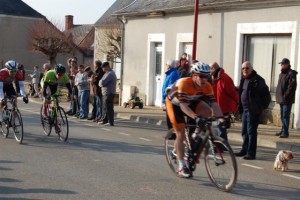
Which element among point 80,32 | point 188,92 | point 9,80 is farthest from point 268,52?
point 80,32

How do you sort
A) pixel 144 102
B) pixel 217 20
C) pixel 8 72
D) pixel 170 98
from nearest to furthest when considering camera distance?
1. pixel 170 98
2. pixel 8 72
3. pixel 217 20
4. pixel 144 102

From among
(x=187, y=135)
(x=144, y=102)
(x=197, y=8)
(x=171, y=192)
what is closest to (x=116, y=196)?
(x=171, y=192)

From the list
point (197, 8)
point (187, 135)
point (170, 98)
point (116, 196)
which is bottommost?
point (116, 196)

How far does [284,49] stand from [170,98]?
8152 millimetres

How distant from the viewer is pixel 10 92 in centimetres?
1192

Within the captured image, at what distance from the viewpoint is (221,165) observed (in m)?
7.38

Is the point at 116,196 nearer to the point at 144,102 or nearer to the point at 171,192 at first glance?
the point at 171,192

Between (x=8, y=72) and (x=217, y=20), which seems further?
(x=217, y=20)

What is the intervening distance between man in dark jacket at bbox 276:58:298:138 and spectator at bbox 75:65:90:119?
666 cm

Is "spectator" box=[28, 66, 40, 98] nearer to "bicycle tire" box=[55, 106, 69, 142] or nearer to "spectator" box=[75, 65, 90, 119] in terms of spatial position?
"spectator" box=[75, 65, 90, 119]

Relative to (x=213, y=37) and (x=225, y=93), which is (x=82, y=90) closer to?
(x=213, y=37)

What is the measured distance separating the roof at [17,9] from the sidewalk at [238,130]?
1241 inches

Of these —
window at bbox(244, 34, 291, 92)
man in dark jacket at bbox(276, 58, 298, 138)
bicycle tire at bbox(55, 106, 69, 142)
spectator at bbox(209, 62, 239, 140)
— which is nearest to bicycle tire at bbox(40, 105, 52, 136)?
bicycle tire at bbox(55, 106, 69, 142)

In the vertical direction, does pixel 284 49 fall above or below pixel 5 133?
above
